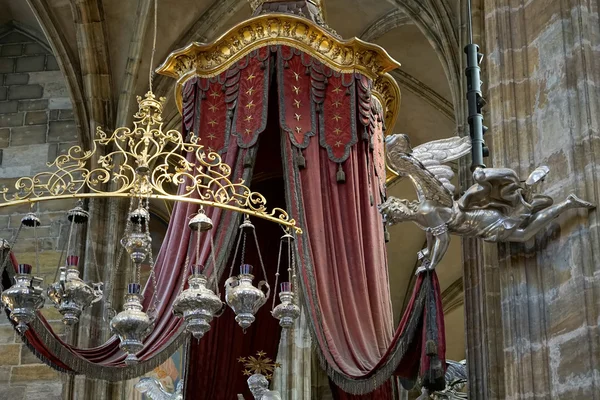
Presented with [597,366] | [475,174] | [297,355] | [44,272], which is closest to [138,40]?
[44,272]

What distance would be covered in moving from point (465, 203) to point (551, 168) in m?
0.44

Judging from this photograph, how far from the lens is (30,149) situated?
12969 mm

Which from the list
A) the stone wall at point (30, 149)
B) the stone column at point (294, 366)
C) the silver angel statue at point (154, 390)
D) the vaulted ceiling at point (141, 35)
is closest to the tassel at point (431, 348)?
the silver angel statue at point (154, 390)

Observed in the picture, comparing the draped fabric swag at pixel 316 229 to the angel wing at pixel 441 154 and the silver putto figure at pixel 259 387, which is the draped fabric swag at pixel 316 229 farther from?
the angel wing at pixel 441 154

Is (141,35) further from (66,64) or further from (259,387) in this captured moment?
(259,387)

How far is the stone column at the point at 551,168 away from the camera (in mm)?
5441

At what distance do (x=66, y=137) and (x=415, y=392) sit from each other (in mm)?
4983

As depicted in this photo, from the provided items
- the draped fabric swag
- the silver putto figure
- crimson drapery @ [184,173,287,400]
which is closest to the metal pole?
the draped fabric swag

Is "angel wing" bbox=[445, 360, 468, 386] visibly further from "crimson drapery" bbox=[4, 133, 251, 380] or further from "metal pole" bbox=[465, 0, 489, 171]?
"metal pole" bbox=[465, 0, 489, 171]

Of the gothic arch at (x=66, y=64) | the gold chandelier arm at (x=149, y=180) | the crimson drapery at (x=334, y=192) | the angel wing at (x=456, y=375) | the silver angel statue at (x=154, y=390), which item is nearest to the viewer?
the crimson drapery at (x=334, y=192)

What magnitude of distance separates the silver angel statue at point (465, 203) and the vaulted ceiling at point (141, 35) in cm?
601

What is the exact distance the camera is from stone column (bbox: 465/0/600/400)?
5.44 m

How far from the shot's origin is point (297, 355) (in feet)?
41.2

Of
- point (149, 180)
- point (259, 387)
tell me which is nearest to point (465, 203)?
point (149, 180)
